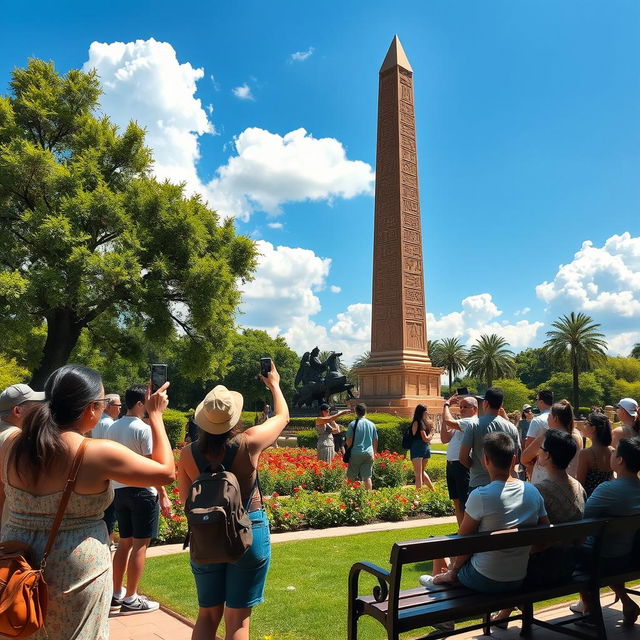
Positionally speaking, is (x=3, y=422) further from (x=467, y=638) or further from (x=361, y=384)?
(x=361, y=384)

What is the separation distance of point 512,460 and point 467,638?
1.54 m

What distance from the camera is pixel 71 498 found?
98.0 inches

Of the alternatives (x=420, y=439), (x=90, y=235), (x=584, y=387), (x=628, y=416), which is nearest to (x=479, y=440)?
(x=628, y=416)

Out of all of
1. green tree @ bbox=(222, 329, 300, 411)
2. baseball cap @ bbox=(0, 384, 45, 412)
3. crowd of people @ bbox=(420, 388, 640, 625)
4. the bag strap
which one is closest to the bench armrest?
crowd of people @ bbox=(420, 388, 640, 625)

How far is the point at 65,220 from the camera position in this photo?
65.7ft

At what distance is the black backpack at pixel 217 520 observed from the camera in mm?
2826

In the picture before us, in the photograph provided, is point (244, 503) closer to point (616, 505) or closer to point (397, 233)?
point (616, 505)

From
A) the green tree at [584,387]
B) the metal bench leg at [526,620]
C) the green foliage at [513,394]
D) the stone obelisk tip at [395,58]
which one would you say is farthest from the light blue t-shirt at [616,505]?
the green tree at [584,387]

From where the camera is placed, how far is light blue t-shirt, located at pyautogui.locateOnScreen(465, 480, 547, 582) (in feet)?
12.6

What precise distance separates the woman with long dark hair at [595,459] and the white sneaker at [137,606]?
4.06m

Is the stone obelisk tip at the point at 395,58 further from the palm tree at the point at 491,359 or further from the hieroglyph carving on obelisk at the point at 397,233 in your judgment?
Result: the palm tree at the point at 491,359

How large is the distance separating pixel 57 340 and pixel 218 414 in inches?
847

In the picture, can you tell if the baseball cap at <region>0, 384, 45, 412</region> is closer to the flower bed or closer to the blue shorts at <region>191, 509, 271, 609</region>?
the blue shorts at <region>191, 509, 271, 609</region>

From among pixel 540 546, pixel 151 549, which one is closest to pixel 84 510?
pixel 540 546
